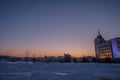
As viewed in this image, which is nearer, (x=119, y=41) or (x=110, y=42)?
(x=119, y=41)

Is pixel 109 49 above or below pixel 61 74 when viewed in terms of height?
above

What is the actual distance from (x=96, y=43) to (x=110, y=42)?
30.9 m

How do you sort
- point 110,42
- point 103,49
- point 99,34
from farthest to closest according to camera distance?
1. point 99,34
2. point 103,49
3. point 110,42

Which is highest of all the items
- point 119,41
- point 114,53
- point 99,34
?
point 99,34

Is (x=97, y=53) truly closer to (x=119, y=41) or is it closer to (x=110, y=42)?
(x=110, y=42)

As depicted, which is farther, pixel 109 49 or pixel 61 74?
pixel 109 49

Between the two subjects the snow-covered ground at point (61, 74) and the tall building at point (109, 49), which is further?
the tall building at point (109, 49)

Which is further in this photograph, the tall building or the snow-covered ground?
the tall building

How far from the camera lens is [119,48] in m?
105

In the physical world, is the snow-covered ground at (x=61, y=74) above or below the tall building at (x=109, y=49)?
below

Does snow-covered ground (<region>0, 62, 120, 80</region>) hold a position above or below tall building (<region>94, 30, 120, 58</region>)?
below

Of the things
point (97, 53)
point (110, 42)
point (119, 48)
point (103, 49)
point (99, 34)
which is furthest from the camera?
point (99, 34)

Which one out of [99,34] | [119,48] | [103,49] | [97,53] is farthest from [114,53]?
[99,34]

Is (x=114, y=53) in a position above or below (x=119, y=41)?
below
